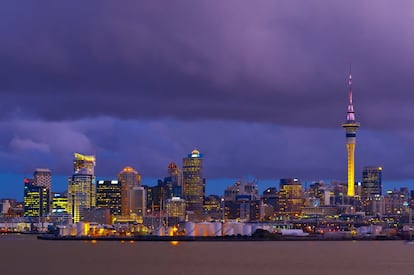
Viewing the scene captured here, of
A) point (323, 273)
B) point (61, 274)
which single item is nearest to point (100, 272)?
point (61, 274)

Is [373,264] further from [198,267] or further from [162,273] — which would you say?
[162,273]

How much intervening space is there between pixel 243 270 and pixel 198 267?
372 inches

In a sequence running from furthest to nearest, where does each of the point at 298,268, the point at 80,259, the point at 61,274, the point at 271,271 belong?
the point at 80,259 < the point at 298,268 < the point at 271,271 < the point at 61,274

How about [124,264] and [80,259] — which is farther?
[80,259]

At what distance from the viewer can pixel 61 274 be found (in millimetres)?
121625

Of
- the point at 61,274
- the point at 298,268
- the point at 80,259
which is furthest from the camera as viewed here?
the point at 80,259

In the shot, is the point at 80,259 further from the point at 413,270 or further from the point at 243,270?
the point at 413,270

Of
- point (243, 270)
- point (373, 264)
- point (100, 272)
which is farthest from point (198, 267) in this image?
point (373, 264)

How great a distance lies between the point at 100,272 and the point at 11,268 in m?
15.6

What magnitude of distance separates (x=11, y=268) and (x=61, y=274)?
14.2 meters

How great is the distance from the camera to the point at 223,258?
165375 mm

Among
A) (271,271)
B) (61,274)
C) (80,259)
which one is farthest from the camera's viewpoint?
(80,259)

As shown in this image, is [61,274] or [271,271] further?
[271,271]

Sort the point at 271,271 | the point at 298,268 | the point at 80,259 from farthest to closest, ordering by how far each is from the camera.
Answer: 1. the point at 80,259
2. the point at 298,268
3. the point at 271,271
